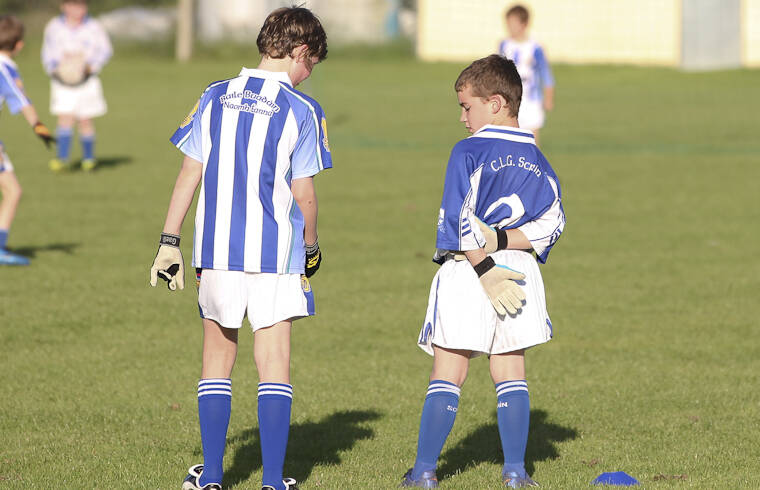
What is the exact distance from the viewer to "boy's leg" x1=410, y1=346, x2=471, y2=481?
15.7 ft

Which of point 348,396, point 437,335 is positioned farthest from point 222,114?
point 348,396

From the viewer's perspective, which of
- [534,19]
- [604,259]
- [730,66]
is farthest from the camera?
[534,19]

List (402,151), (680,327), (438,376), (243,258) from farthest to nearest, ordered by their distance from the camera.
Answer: (402,151) < (680,327) < (438,376) < (243,258)

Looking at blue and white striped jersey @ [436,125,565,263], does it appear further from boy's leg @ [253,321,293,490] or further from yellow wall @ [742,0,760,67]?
yellow wall @ [742,0,760,67]

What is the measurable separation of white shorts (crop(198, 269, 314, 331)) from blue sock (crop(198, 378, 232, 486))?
0.95 ft

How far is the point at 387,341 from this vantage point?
809 centimetres

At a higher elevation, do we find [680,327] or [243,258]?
[243,258]

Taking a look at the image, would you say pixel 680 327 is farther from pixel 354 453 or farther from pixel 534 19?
pixel 534 19

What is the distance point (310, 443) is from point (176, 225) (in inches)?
65.4

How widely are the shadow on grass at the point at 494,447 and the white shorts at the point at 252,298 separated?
3.92 ft

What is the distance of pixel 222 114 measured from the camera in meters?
4.57

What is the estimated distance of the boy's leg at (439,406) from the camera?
479 cm

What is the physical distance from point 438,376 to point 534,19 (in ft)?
134

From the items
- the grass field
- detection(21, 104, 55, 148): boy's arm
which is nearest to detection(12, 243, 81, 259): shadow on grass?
the grass field
